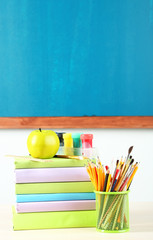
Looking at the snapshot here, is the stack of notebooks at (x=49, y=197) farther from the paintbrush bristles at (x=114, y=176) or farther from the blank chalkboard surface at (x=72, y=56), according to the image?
the blank chalkboard surface at (x=72, y=56)

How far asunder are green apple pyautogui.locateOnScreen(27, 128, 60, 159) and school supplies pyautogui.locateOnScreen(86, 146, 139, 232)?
0.15 meters

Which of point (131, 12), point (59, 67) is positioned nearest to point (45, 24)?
point (59, 67)

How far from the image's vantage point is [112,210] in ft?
3.74

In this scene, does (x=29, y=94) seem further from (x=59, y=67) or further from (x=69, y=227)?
(x=69, y=227)

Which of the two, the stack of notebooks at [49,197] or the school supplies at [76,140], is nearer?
the stack of notebooks at [49,197]

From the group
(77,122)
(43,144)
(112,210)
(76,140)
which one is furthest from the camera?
(77,122)

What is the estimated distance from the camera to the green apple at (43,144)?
4.12ft

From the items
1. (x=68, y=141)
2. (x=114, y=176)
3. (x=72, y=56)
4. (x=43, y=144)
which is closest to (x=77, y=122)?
(x=72, y=56)

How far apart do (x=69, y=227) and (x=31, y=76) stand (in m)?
1.66

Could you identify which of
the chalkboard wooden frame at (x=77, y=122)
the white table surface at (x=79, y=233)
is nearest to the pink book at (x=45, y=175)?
the white table surface at (x=79, y=233)


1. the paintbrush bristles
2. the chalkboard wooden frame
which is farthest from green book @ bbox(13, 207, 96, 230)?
the chalkboard wooden frame

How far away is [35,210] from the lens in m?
1.21

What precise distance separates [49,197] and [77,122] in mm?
1552

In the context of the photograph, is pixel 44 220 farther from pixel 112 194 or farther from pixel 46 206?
pixel 112 194
